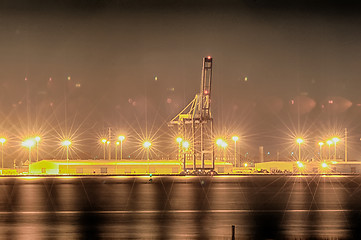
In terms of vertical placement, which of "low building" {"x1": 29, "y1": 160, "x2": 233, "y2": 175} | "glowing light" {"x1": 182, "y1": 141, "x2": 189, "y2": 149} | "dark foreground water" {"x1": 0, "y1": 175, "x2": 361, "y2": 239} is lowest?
"dark foreground water" {"x1": 0, "y1": 175, "x2": 361, "y2": 239}

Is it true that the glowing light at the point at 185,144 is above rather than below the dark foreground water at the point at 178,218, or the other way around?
above

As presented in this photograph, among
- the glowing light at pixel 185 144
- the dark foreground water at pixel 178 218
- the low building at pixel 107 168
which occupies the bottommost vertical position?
the dark foreground water at pixel 178 218

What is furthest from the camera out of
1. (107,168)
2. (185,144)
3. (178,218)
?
(107,168)

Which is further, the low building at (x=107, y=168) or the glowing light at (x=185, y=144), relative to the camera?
the low building at (x=107, y=168)

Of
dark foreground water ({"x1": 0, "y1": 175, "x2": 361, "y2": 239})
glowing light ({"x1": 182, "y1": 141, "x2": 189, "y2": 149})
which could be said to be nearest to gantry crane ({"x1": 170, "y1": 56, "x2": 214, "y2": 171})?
glowing light ({"x1": 182, "y1": 141, "x2": 189, "y2": 149})

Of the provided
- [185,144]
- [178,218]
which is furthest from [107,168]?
[178,218]

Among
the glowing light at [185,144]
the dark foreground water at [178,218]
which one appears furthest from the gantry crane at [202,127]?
the dark foreground water at [178,218]

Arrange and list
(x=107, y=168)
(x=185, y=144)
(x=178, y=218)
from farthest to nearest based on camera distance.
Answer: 1. (x=107, y=168)
2. (x=185, y=144)
3. (x=178, y=218)

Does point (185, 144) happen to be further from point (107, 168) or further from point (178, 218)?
point (178, 218)

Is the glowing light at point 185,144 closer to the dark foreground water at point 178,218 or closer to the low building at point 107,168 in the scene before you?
the low building at point 107,168

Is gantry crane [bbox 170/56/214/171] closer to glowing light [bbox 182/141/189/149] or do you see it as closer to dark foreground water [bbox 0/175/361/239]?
glowing light [bbox 182/141/189/149]

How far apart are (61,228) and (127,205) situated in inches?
395

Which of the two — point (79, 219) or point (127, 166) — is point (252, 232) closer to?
point (79, 219)

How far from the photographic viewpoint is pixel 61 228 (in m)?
20.3
